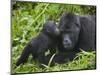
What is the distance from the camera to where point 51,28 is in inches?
102

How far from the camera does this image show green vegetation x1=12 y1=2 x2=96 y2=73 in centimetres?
245

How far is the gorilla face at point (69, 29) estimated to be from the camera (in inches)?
104

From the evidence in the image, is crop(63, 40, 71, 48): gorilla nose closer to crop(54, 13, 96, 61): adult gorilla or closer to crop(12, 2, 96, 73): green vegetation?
crop(54, 13, 96, 61): adult gorilla

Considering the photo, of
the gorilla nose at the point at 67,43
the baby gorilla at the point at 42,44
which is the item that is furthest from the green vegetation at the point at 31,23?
the gorilla nose at the point at 67,43

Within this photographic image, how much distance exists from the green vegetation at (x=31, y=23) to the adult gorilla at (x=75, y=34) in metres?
0.08

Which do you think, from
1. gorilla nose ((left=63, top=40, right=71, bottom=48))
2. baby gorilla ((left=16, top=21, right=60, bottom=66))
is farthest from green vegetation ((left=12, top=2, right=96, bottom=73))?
gorilla nose ((left=63, top=40, right=71, bottom=48))

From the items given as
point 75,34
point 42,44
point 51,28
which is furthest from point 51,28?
point 75,34

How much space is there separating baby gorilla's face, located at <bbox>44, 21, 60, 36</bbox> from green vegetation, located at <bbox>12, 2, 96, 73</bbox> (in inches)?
2.0

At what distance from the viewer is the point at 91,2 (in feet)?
9.16

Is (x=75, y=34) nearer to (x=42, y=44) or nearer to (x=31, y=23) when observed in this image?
(x=42, y=44)

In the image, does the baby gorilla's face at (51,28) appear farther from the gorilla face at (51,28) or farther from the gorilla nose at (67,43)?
the gorilla nose at (67,43)
